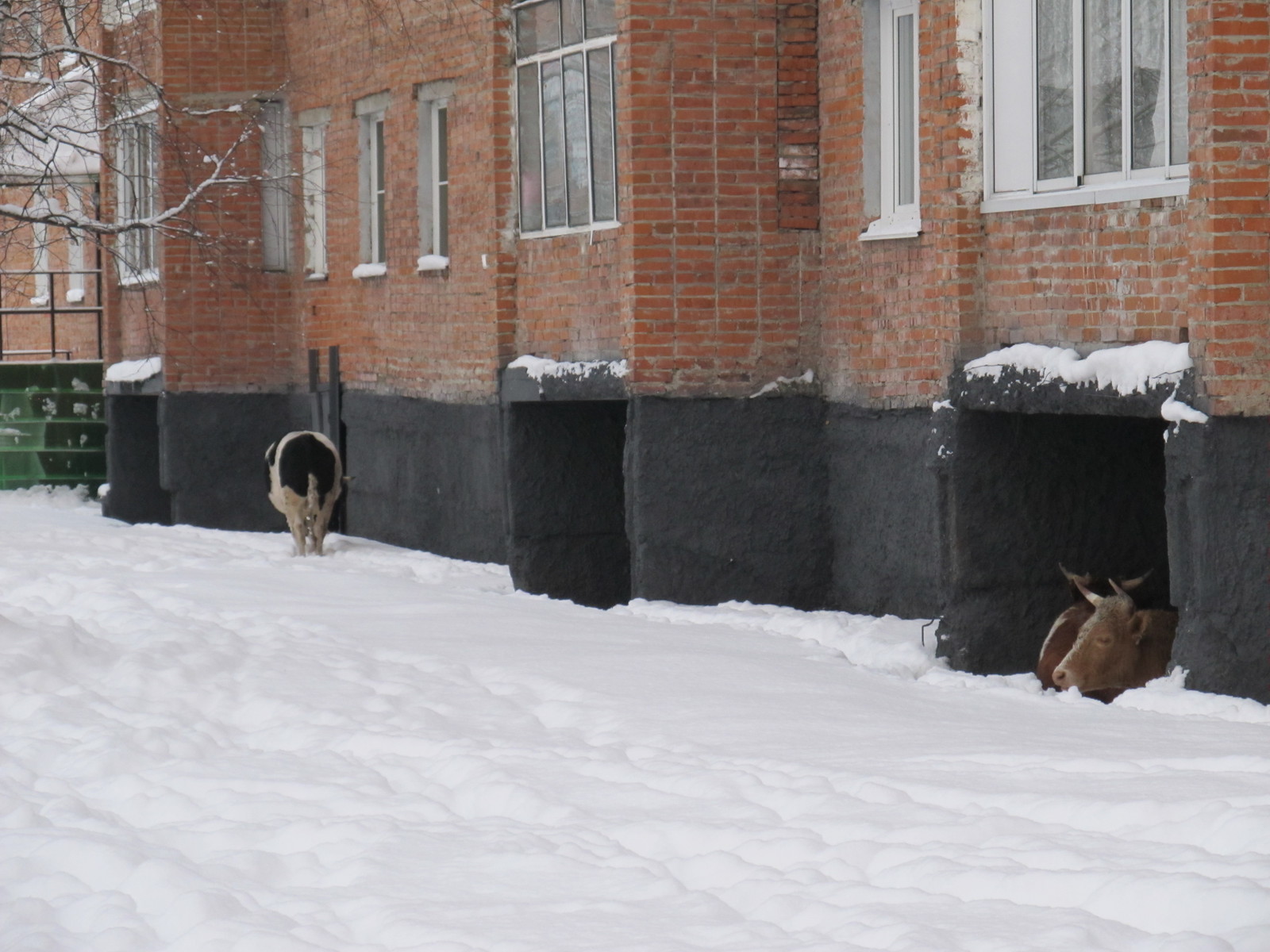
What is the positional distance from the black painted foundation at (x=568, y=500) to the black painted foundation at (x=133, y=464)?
9.03m

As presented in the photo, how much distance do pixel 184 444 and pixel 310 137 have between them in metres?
3.51

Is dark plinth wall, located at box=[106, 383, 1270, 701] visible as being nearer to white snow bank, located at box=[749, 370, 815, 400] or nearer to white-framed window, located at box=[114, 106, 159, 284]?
white snow bank, located at box=[749, 370, 815, 400]

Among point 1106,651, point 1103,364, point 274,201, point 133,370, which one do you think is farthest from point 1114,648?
point 133,370

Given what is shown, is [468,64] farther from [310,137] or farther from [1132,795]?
[1132,795]

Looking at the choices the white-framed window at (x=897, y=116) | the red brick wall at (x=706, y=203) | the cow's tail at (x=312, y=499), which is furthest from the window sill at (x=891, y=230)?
the cow's tail at (x=312, y=499)

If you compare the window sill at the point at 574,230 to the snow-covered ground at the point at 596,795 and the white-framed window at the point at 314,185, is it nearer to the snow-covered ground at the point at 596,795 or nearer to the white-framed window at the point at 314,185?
the snow-covered ground at the point at 596,795

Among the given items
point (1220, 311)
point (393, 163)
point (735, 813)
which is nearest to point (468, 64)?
point (393, 163)

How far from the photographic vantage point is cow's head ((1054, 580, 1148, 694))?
9570mm

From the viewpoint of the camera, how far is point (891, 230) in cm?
1182

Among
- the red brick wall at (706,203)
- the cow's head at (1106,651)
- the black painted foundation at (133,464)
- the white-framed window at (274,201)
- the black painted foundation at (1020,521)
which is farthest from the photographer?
the black painted foundation at (133,464)

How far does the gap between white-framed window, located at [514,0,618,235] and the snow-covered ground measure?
379 centimetres

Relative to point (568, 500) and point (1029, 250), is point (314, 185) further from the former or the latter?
point (1029, 250)

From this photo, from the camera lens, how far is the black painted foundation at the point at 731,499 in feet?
41.7

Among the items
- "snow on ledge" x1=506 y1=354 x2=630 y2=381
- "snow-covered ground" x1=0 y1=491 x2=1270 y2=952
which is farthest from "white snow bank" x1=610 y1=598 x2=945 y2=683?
"snow on ledge" x1=506 y1=354 x2=630 y2=381
